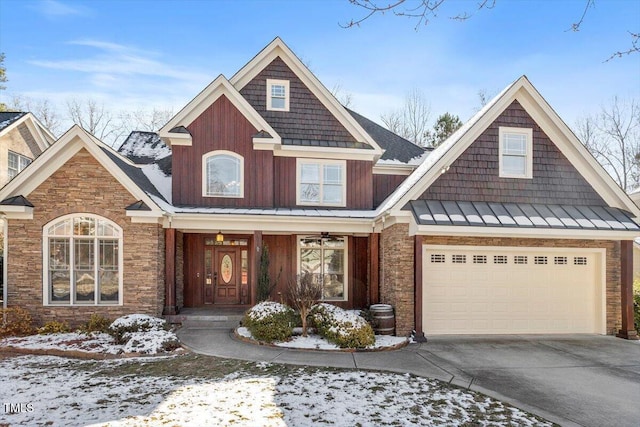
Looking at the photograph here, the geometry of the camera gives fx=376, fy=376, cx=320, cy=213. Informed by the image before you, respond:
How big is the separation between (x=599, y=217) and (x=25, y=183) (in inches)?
608

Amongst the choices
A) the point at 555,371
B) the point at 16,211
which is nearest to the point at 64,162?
the point at 16,211

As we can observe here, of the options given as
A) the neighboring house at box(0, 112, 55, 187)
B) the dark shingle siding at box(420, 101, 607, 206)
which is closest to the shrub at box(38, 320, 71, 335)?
the dark shingle siding at box(420, 101, 607, 206)

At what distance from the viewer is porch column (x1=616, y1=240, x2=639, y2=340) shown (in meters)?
10.2

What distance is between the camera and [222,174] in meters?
12.2

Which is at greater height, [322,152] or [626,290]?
[322,152]

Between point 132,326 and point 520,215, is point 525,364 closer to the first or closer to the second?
point 520,215

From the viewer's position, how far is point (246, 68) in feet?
41.8

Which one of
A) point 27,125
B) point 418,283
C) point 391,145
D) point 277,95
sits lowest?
point 418,283

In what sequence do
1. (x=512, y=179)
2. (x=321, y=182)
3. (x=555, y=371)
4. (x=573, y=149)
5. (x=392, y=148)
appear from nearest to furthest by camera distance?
(x=555, y=371), (x=512, y=179), (x=573, y=149), (x=321, y=182), (x=392, y=148)

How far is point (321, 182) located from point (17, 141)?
50.4ft

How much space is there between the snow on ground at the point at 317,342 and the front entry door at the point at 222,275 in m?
3.61

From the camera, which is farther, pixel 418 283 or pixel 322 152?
pixel 322 152

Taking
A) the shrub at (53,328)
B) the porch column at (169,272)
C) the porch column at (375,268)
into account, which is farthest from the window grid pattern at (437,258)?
the shrub at (53,328)

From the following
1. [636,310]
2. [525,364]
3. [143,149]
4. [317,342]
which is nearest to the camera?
[525,364]
